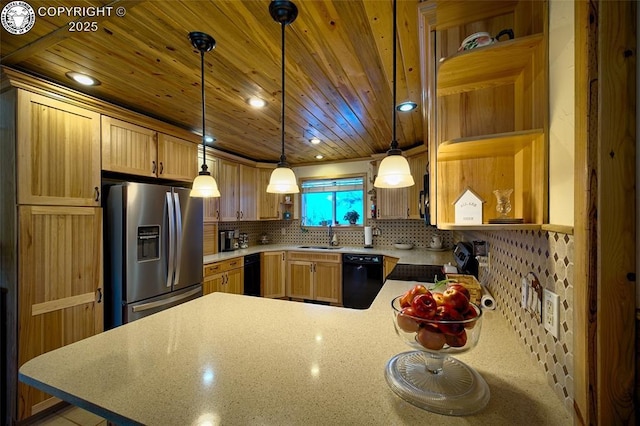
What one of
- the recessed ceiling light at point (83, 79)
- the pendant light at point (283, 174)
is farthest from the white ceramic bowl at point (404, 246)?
the recessed ceiling light at point (83, 79)

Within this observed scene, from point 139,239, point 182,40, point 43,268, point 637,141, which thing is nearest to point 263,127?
point 182,40

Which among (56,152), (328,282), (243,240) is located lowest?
(328,282)

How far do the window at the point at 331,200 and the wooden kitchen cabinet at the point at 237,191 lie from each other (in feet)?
3.08

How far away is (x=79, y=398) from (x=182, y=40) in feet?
5.31

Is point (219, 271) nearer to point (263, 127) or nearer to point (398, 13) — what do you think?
point (263, 127)

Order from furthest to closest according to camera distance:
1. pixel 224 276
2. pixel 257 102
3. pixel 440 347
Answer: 1. pixel 224 276
2. pixel 257 102
3. pixel 440 347

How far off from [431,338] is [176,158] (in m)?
2.79

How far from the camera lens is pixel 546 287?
0.78 metres

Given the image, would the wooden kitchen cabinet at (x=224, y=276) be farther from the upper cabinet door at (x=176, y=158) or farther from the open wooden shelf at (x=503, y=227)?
the open wooden shelf at (x=503, y=227)

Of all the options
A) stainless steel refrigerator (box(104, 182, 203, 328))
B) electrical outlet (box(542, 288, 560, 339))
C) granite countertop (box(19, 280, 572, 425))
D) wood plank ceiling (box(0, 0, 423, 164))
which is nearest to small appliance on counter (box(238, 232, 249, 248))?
stainless steel refrigerator (box(104, 182, 203, 328))

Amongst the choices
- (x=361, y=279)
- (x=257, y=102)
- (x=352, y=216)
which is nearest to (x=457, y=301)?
(x=257, y=102)

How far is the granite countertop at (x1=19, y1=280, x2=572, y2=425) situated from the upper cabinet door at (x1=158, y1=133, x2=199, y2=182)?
5.78 feet

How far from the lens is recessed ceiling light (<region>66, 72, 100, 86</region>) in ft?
5.65

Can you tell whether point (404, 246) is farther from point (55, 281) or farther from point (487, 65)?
point (55, 281)
